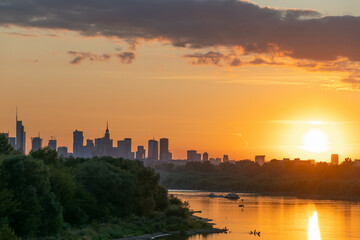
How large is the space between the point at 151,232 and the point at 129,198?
38.5 feet

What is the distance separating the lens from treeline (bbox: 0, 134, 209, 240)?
232ft

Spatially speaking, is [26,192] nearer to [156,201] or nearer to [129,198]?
[129,198]

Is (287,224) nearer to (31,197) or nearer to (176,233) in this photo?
(176,233)

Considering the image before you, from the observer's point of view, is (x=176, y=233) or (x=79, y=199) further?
(x=176, y=233)

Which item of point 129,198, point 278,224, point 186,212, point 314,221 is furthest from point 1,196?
point 314,221

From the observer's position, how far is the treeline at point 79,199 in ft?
232

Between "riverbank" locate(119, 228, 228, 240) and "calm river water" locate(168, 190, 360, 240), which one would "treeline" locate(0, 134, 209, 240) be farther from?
"calm river water" locate(168, 190, 360, 240)

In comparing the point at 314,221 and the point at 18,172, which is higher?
the point at 18,172

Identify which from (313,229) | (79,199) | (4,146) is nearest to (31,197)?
(79,199)

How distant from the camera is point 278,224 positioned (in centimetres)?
12269

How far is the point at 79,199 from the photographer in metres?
90.7

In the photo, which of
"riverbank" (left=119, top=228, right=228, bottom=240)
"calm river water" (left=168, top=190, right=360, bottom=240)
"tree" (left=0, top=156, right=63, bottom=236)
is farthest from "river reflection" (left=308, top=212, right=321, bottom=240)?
"tree" (left=0, top=156, right=63, bottom=236)

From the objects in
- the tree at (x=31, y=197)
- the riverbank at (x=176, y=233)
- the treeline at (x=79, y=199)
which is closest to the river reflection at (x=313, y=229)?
the riverbank at (x=176, y=233)

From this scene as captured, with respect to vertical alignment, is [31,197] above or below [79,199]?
above
